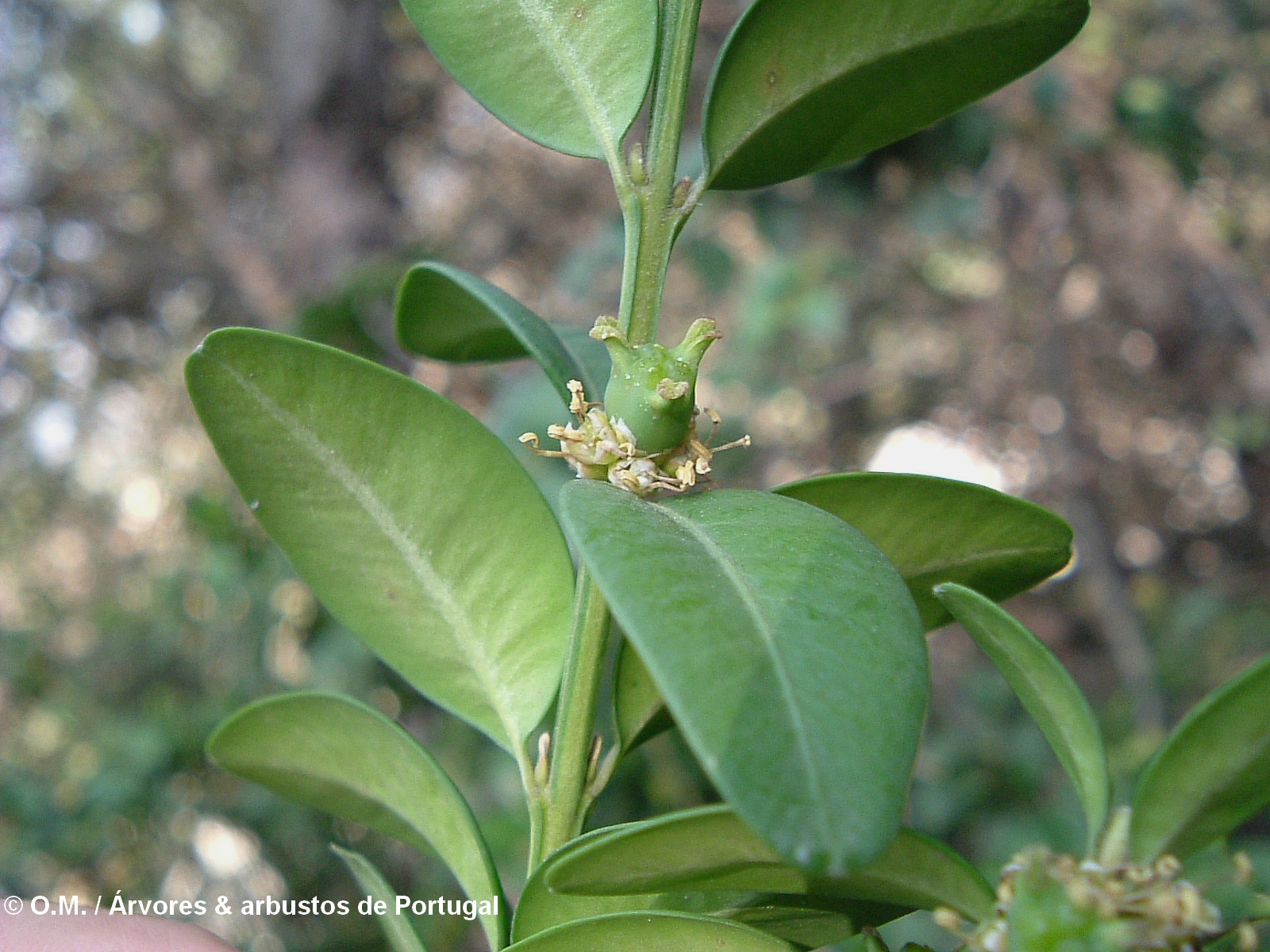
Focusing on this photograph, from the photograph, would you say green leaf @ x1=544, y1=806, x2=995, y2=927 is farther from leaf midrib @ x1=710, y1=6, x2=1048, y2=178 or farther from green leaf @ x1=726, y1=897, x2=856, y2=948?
leaf midrib @ x1=710, y1=6, x2=1048, y2=178

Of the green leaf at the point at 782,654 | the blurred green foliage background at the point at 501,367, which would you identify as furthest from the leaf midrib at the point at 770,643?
the blurred green foliage background at the point at 501,367

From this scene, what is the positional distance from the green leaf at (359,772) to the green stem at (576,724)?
5cm

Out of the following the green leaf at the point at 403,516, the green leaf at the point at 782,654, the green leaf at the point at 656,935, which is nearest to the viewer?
the green leaf at the point at 782,654

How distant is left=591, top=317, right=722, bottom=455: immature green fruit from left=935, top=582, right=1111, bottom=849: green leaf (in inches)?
6.2

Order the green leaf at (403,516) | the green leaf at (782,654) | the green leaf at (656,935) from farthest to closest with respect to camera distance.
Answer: the green leaf at (403,516)
the green leaf at (656,935)
the green leaf at (782,654)

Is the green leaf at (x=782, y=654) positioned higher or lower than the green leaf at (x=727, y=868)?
higher

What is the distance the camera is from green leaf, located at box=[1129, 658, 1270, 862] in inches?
14.7

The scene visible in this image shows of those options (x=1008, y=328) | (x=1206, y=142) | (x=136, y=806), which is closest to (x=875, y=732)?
(x=136, y=806)

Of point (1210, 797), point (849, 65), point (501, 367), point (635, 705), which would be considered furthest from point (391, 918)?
point (501, 367)

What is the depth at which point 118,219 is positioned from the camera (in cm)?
441

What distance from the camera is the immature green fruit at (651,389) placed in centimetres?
49

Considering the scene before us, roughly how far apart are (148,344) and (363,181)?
6.26 feet

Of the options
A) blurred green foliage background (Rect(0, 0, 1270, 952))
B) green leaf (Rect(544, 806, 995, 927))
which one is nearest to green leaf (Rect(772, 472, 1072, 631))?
green leaf (Rect(544, 806, 995, 927))

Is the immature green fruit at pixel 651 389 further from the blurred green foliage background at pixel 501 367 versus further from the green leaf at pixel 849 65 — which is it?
the blurred green foliage background at pixel 501 367
